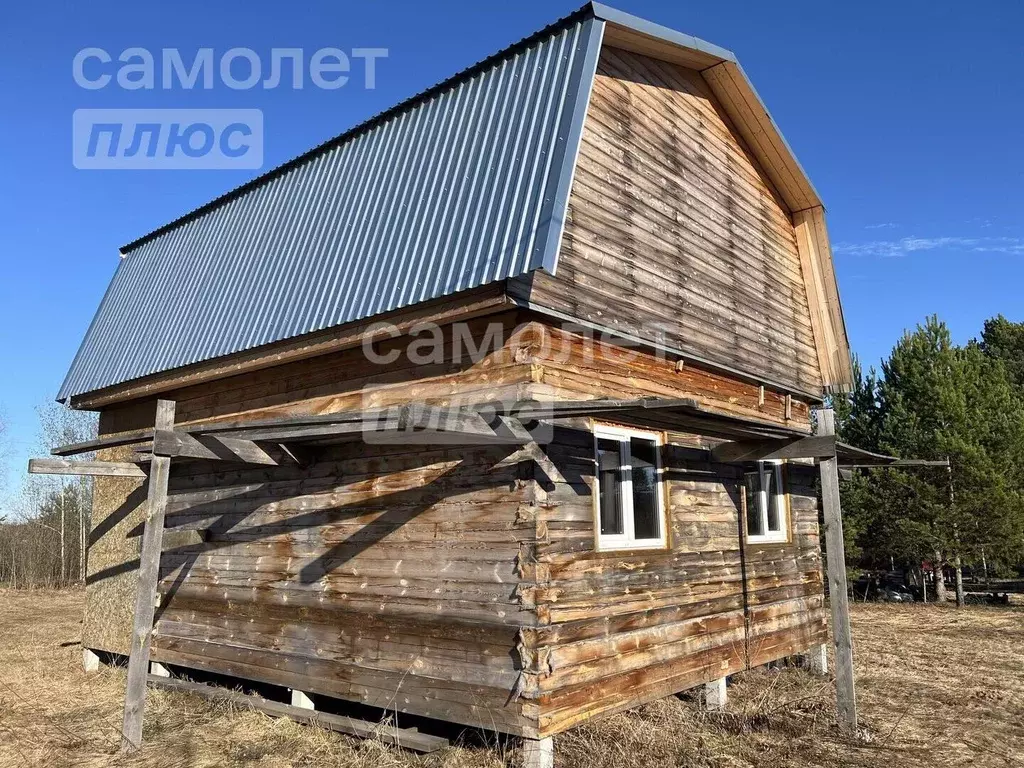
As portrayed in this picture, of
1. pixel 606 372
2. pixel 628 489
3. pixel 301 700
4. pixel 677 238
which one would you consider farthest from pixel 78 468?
pixel 677 238

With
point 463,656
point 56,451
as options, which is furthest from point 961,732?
point 56,451

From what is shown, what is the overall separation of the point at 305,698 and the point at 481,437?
3.90m

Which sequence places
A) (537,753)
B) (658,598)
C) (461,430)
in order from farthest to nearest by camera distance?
1. (658,598)
2. (537,753)
3. (461,430)

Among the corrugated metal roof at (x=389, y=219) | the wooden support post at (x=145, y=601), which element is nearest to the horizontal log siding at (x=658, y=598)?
the corrugated metal roof at (x=389, y=219)

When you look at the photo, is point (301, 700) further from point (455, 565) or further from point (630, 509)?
point (630, 509)

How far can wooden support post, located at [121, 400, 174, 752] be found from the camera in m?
6.89

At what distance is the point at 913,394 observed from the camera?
24.9 m

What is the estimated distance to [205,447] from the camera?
724cm

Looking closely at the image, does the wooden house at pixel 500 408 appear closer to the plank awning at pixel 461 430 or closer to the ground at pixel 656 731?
the plank awning at pixel 461 430

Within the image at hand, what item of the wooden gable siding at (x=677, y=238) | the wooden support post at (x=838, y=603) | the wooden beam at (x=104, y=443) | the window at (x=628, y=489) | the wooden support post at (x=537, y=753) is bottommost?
the wooden support post at (x=537, y=753)

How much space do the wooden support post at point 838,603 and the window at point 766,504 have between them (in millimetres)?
1303

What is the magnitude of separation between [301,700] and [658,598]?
3.87 m

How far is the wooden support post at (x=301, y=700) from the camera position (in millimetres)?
8156

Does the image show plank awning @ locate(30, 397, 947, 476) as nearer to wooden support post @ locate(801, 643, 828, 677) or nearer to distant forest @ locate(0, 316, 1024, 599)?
wooden support post @ locate(801, 643, 828, 677)
